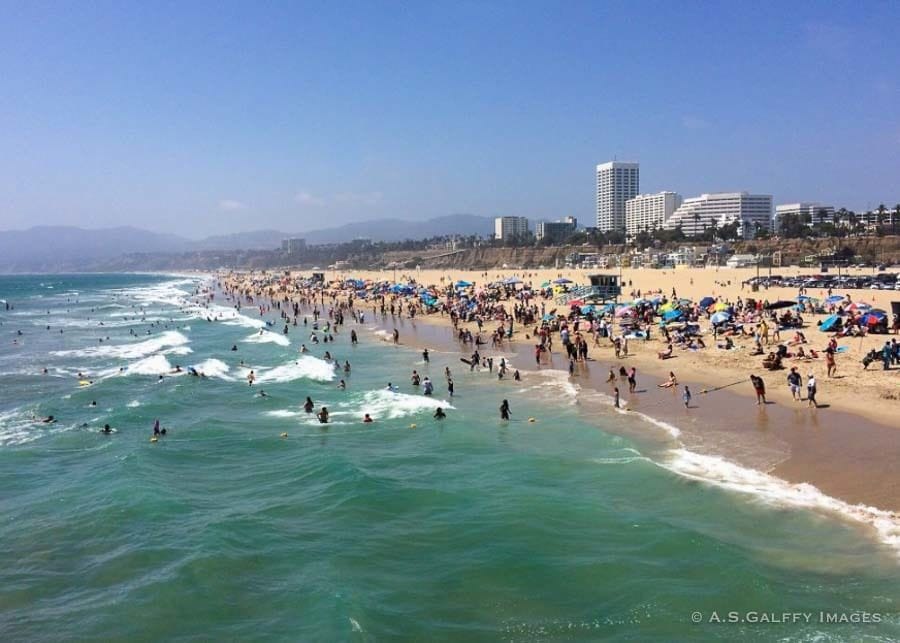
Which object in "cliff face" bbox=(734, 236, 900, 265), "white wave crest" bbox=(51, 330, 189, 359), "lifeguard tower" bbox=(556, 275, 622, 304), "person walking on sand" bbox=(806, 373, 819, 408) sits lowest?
"white wave crest" bbox=(51, 330, 189, 359)

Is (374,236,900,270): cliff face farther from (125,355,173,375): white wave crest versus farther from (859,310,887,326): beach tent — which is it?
(125,355,173,375): white wave crest

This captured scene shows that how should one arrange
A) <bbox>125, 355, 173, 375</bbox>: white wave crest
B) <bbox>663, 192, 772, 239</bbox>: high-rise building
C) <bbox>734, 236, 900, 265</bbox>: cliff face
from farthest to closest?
1. <bbox>663, 192, 772, 239</bbox>: high-rise building
2. <bbox>734, 236, 900, 265</bbox>: cliff face
3. <bbox>125, 355, 173, 375</bbox>: white wave crest

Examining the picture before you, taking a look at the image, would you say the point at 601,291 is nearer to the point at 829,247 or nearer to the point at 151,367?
the point at 151,367

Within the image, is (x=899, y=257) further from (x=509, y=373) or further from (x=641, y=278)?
(x=509, y=373)

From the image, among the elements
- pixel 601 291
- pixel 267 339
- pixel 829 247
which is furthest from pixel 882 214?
pixel 267 339

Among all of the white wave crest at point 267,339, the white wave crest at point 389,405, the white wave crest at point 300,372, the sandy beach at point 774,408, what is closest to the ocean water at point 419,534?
the white wave crest at point 389,405

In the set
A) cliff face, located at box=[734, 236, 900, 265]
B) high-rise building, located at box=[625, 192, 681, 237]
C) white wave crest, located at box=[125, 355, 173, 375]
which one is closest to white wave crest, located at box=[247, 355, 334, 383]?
white wave crest, located at box=[125, 355, 173, 375]
